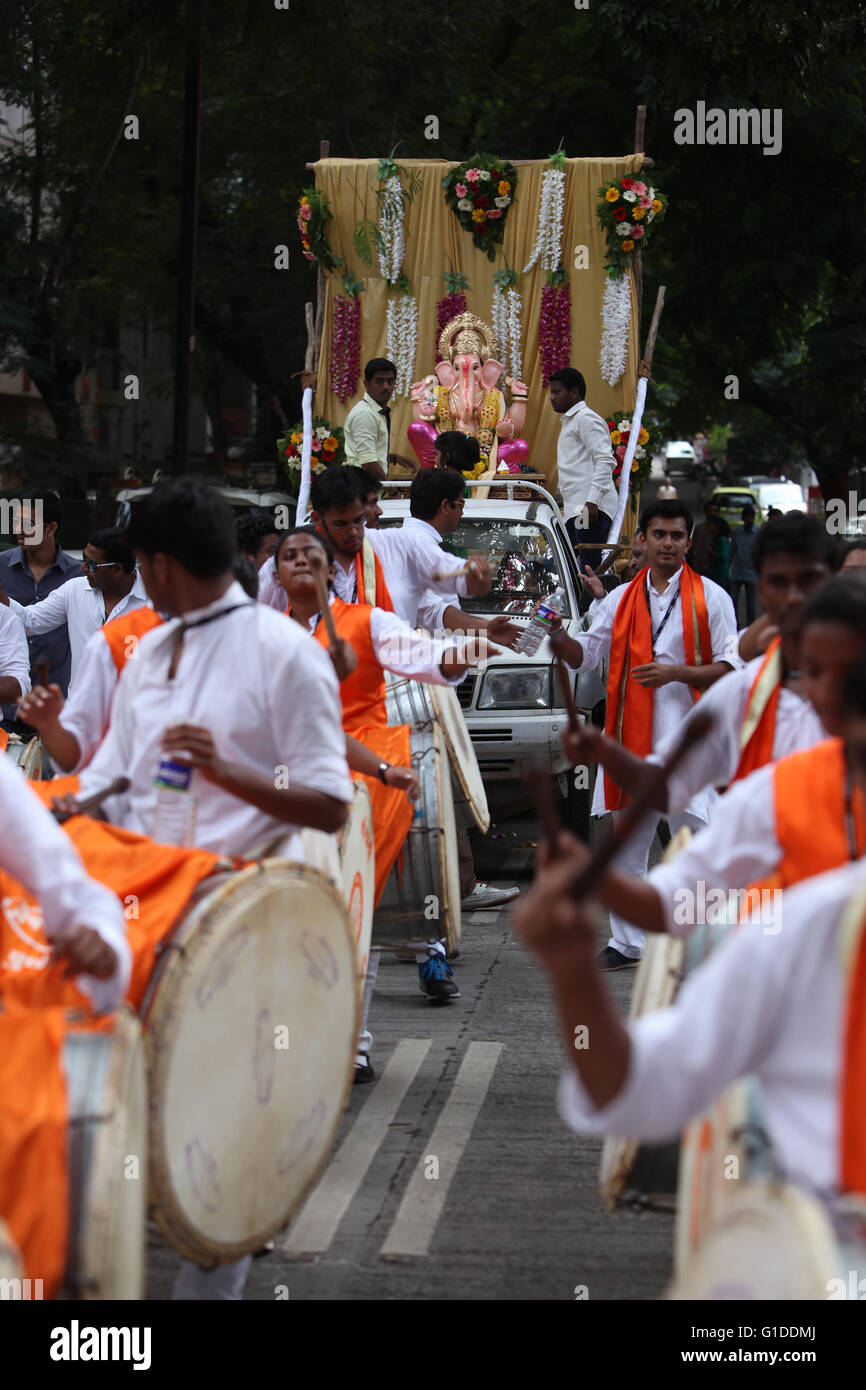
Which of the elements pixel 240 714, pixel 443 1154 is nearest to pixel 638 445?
pixel 443 1154

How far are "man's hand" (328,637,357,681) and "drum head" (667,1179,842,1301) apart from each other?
9.59ft

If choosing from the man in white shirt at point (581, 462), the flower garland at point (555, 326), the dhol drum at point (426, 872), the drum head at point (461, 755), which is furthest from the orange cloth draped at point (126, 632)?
the flower garland at point (555, 326)

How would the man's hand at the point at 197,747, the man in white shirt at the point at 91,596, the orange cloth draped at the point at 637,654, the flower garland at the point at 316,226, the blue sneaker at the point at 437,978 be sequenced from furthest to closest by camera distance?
1. the flower garland at the point at 316,226
2. the man in white shirt at the point at 91,596
3. the orange cloth draped at the point at 637,654
4. the blue sneaker at the point at 437,978
5. the man's hand at the point at 197,747

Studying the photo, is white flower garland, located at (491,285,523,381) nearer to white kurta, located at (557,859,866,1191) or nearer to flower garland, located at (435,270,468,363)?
flower garland, located at (435,270,468,363)

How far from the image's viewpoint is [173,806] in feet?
13.9

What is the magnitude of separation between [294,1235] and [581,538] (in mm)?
7760

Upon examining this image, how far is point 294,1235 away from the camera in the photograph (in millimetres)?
4789

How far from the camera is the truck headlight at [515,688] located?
990 centimetres

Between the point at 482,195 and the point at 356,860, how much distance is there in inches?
347

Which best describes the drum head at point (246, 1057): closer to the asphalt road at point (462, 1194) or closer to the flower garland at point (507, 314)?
the asphalt road at point (462, 1194)

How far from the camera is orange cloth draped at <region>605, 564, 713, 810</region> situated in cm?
784

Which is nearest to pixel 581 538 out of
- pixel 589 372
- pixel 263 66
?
pixel 589 372

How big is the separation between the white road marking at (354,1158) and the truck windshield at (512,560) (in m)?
4.19

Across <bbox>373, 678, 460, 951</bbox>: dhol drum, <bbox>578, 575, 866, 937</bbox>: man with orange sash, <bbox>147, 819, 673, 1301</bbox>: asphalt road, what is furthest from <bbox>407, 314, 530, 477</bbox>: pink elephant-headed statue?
<bbox>578, 575, 866, 937</bbox>: man with orange sash
